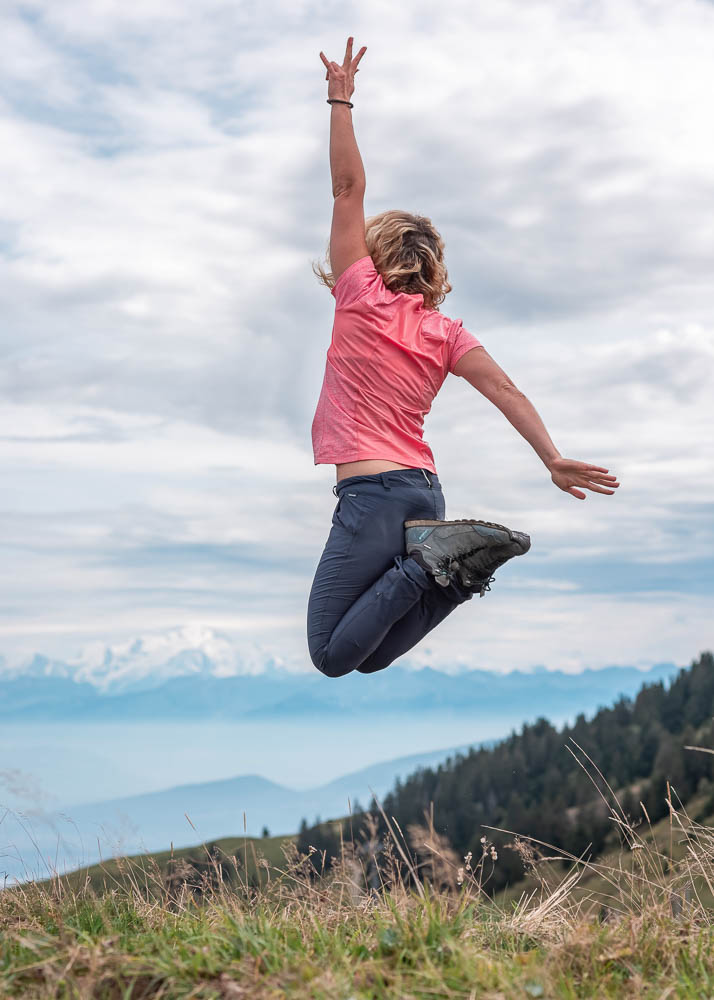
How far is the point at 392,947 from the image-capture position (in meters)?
4.18

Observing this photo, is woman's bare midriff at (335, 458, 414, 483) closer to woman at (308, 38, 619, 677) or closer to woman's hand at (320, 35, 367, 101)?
woman at (308, 38, 619, 677)

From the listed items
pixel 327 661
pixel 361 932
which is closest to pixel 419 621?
pixel 327 661

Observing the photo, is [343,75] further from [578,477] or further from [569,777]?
[569,777]

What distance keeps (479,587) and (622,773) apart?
338 ft

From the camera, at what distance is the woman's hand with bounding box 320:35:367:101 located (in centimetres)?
559

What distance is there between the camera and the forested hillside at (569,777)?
301 ft

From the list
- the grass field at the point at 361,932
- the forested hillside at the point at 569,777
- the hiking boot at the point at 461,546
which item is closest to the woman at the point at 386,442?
the hiking boot at the point at 461,546

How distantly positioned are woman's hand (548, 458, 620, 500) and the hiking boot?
0.46 m

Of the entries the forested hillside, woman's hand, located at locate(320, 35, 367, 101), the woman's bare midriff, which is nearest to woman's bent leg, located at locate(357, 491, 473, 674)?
the woman's bare midriff

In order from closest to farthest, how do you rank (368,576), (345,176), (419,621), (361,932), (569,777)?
1. (361,932)
2. (345,176)
3. (368,576)
4. (419,621)
5. (569,777)

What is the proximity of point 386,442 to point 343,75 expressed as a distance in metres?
2.18

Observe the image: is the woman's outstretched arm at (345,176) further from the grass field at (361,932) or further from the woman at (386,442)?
the grass field at (361,932)

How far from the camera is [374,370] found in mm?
5777

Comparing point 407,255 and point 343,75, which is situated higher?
point 343,75
